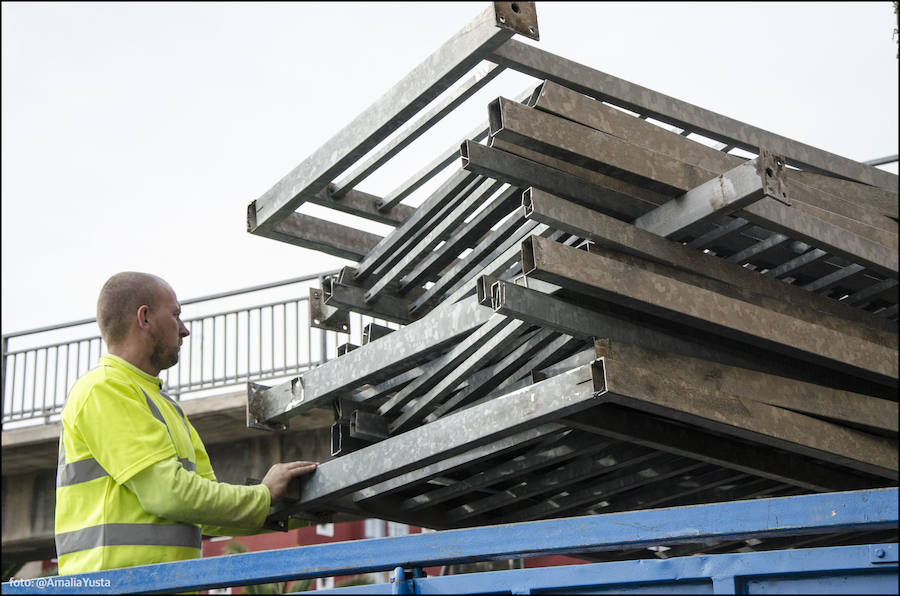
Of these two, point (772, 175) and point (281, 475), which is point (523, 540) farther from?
point (281, 475)

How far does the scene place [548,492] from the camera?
6223 millimetres

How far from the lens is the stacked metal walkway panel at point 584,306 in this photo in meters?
4.51

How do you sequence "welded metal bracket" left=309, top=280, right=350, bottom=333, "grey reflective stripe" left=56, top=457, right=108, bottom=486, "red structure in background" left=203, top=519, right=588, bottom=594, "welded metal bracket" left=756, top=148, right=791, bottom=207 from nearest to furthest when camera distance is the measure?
"grey reflective stripe" left=56, top=457, right=108, bottom=486 → "welded metal bracket" left=756, top=148, right=791, bottom=207 → "welded metal bracket" left=309, top=280, right=350, bottom=333 → "red structure in background" left=203, top=519, right=588, bottom=594

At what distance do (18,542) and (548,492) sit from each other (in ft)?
46.4

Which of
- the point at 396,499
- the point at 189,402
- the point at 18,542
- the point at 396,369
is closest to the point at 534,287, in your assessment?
the point at 396,369

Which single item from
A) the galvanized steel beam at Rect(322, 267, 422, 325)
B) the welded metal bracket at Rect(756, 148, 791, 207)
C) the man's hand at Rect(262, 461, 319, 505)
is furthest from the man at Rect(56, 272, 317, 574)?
the welded metal bracket at Rect(756, 148, 791, 207)

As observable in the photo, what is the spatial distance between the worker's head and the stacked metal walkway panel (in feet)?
3.40

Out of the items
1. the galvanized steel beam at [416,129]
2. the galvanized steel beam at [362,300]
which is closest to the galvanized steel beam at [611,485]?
the galvanized steel beam at [362,300]

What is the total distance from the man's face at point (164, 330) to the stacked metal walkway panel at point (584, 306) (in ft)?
3.32

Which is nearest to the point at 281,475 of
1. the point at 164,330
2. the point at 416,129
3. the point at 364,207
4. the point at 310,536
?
the point at 164,330

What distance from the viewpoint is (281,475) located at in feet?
17.2

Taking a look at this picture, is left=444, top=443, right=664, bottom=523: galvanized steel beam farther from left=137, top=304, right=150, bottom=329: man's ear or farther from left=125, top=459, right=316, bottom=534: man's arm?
left=137, top=304, right=150, bottom=329: man's ear

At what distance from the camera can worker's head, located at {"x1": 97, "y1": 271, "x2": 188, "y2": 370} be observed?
459 centimetres

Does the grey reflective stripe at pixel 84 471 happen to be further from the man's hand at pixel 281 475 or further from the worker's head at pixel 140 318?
the man's hand at pixel 281 475
